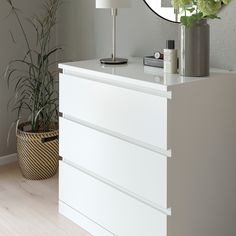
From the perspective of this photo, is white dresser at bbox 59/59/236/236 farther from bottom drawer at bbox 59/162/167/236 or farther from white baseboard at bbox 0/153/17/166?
white baseboard at bbox 0/153/17/166

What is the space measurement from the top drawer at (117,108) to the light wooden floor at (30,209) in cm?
63

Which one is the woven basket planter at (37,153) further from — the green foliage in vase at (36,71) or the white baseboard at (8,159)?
the white baseboard at (8,159)

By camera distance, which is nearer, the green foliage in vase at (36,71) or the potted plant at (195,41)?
the potted plant at (195,41)

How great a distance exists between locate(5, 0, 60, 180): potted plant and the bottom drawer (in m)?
0.54

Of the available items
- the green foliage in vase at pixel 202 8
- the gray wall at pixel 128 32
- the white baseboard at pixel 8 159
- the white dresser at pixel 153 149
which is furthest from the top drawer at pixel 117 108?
the white baseboard at pixel 8 159

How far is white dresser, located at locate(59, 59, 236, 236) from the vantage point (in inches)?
77.5

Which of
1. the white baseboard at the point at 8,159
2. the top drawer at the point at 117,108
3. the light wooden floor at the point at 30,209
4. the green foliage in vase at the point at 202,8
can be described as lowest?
the light wooden floor at the point at 30,209

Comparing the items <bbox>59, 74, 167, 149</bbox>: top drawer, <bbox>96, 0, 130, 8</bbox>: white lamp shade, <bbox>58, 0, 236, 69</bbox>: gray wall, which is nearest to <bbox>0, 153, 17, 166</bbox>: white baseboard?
<bbox>58, 0, 236, 69</bbox>: gray wall

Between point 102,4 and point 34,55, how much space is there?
123 cm

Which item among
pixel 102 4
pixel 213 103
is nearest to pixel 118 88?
pixel 213 103

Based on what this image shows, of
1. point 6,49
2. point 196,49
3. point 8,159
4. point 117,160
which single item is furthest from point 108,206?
point 6,49

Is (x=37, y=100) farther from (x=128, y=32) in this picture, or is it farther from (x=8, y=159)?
(x=128, y=32)

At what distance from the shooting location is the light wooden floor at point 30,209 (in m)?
2.52

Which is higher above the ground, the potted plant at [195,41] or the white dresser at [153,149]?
the potted plant at [195,41]
